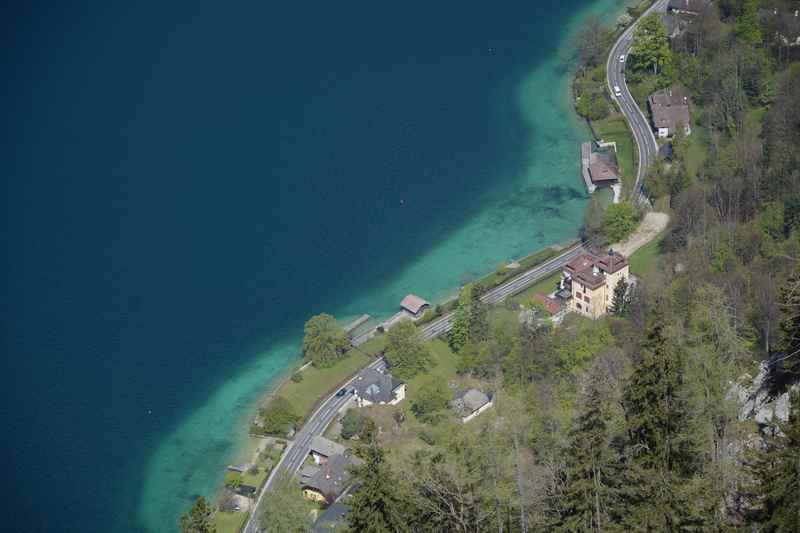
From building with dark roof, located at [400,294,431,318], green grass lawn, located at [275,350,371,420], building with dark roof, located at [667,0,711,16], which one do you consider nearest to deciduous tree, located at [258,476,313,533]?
green grass lawn, located at [275,350,371,420]

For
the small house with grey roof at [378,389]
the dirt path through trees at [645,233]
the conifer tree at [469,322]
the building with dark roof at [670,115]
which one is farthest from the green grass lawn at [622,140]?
the small house with grey roof at [378,389]

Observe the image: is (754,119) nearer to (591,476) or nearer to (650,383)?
(650,383)

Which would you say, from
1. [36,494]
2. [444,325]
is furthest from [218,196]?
[36,494]

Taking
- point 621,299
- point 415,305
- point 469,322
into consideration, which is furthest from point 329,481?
point 621,299

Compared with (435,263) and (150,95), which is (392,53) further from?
(435,263)

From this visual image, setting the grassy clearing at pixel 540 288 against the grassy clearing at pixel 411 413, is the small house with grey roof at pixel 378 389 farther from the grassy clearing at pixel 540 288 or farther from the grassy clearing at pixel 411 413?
the grassy clearing at pixel 540 288

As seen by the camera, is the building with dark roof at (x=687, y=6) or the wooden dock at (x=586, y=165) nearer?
the wooden dock at (x=586, y=165)
